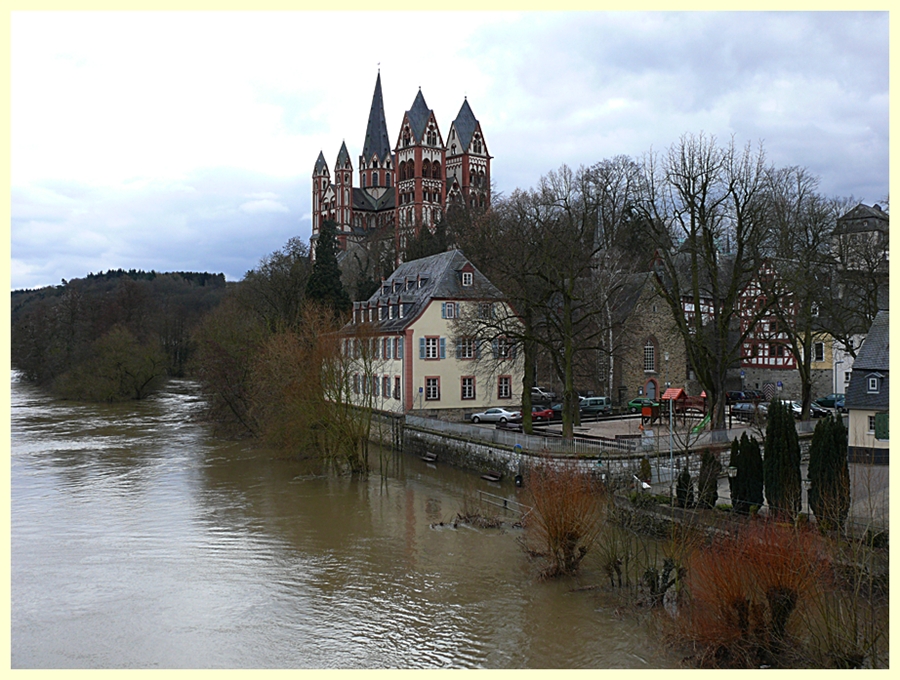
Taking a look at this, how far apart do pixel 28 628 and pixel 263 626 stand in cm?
421

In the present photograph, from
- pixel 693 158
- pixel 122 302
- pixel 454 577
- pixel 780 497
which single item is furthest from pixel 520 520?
pixel 122 302

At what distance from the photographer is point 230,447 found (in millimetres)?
37000

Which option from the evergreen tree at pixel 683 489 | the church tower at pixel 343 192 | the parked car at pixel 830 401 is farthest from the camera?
the church tower at pixel 343 192

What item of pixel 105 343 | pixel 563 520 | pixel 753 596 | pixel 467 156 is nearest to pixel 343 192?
pixel 467 156

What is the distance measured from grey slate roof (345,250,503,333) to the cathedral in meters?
49.5

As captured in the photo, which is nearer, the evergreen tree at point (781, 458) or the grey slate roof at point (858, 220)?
the evergreen tree at point (781, 458)

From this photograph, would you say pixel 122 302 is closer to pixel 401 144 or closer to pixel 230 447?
pixel 401 144

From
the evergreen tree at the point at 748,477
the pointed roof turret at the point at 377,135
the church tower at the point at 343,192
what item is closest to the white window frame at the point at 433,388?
the evergreen tree at the point at 748,477

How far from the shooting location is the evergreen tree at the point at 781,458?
18812 mm

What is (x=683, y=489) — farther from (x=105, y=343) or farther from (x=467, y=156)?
(x=467, y=156)

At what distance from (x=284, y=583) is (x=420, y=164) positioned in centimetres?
8669

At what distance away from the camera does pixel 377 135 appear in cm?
11181

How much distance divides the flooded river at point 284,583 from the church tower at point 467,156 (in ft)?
252

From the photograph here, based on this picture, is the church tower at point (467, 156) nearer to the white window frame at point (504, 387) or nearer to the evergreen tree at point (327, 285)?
the evergreen tree at point (327, 285)
